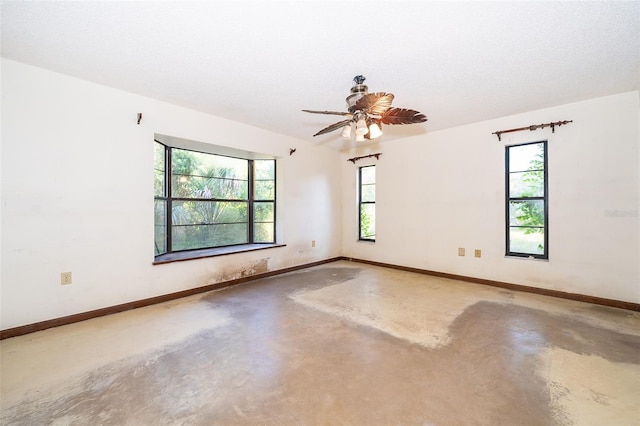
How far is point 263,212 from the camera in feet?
16.6

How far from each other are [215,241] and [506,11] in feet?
14.7

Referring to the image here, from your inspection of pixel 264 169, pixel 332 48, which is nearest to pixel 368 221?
pixel 264 169

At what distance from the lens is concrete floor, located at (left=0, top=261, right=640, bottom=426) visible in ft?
5.03

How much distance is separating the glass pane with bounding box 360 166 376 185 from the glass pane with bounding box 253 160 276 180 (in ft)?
6.47

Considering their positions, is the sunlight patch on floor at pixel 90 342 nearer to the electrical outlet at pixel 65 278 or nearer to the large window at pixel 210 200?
the electrical outlet at pixel 65 278

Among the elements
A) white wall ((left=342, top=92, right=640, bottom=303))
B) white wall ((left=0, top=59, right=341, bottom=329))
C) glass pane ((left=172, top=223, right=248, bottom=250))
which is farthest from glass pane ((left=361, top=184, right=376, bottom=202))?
white wall ((left=0, top=59, right=341, bottom=329))

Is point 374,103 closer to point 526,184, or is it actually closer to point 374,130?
point 374,130

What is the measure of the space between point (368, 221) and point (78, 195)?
4667 mm

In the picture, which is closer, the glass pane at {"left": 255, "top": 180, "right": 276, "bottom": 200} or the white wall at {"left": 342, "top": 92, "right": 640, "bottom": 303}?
the white wall at {"left": 342, "top": 92, "right": 640, "bottom": 303}

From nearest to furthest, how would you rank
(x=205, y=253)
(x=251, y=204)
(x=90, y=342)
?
(x=90, y=342), (x=205, y=253), (x=251, y=204)

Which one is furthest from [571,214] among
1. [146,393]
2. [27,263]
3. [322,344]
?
[27,263]

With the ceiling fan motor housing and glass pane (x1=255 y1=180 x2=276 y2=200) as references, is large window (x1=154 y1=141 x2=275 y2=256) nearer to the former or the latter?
glass pane (x1=255 y1=180 x2=276 y2=200)

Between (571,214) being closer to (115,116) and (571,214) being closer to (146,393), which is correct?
(146,393)

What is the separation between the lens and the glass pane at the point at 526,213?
376cm
